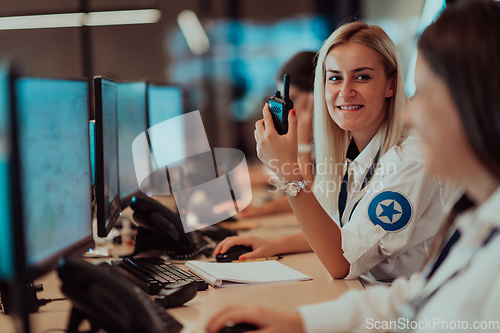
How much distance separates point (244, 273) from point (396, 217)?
0.43 metres

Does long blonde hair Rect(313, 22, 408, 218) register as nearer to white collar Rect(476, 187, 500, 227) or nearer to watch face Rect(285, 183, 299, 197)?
watch face Rect(285, 183, 299, 197)

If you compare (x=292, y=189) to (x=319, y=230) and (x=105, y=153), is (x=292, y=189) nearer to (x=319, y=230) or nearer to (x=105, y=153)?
(x=319, y=230)

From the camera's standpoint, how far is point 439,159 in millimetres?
659

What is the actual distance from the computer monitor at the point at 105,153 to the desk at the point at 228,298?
183mm

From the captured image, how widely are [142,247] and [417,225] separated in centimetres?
87

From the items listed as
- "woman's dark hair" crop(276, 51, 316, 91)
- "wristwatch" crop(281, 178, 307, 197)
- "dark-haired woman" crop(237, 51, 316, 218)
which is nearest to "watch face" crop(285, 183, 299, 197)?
"wristwatch" crop(281, 178, 307, 197)

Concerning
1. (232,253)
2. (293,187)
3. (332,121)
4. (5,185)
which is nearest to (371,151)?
(332,121)

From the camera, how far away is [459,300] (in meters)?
0.59

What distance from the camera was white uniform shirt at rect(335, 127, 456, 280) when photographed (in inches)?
44.7

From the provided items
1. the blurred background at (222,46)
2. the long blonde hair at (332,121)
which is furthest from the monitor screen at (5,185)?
the blurred background at (222,46)

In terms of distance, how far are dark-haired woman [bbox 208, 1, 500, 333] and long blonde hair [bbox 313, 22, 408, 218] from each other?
658 mm

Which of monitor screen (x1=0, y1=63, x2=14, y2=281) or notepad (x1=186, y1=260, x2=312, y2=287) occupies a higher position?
monitor screen (x1=0, y1=63, x2=14, y2=281)

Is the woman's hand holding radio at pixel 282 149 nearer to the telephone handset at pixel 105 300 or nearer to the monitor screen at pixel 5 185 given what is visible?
the telephone handset at pixel 105 300

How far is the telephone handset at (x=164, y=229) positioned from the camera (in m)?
1.40
